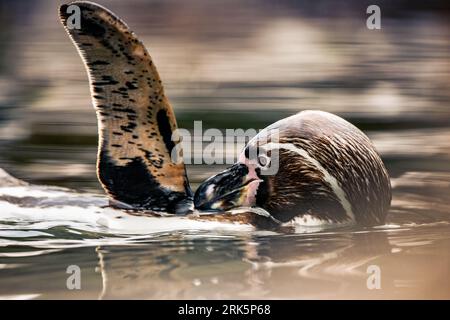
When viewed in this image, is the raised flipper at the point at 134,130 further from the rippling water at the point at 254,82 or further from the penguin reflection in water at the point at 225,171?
the rippling water at the point at 254,82

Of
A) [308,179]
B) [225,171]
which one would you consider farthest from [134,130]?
[308,179]

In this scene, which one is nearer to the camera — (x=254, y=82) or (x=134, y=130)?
(x=134, y=130)

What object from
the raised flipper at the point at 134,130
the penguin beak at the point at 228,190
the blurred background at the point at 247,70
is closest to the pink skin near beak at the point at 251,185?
the penguin beak at the point at 228,190

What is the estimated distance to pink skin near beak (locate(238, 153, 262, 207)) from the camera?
2.12 metres

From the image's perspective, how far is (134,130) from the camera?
83.4 inches

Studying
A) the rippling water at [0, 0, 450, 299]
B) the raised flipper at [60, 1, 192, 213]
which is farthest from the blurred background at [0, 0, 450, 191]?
the raised flipper at [60, 1, 192, 213]

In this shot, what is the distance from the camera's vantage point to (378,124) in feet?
8.01

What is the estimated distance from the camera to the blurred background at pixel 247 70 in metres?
2.43

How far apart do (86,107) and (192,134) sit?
390mm

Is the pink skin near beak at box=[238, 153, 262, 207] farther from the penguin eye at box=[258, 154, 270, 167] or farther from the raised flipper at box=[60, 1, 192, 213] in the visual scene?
the raised flipper at box=[60, 1, 192, 213]

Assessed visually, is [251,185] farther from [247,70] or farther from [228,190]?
[247,70]

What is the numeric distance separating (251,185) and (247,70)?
1.75 ft
